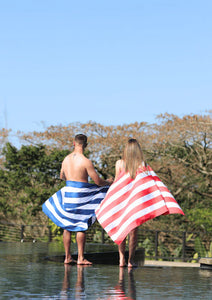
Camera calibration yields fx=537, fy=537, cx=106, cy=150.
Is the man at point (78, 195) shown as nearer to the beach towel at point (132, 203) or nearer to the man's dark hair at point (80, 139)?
the man's dark hair at point (80, 139)

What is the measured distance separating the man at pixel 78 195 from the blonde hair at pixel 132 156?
1.27ft

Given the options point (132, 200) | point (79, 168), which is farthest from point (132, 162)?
point (79, 168)

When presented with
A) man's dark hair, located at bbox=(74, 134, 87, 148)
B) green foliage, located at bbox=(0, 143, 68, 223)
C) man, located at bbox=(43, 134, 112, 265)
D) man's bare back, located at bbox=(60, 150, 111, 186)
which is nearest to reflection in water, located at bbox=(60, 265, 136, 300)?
man, located at bbox=(43, 134, 112, 265)

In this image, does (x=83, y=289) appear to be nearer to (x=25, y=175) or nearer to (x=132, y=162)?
(x=132, y=162)

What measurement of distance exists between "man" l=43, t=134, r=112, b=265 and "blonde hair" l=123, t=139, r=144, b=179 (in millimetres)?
388

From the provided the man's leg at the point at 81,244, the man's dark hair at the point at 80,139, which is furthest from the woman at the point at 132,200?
the man's dark hair at the point at 80,139

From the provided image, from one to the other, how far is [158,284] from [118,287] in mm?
528

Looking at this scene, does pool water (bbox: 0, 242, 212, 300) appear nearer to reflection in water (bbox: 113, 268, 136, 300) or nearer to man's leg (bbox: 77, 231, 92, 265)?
reflection in water (bbox: 113, 268, 136, 300)

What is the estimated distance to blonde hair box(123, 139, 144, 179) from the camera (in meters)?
5.80

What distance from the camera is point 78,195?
20.1ft

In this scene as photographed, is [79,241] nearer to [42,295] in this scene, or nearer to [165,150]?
[42,295]

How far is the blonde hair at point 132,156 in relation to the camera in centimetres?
580

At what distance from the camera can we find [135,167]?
589cm

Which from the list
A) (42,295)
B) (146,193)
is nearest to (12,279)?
(42,295)
